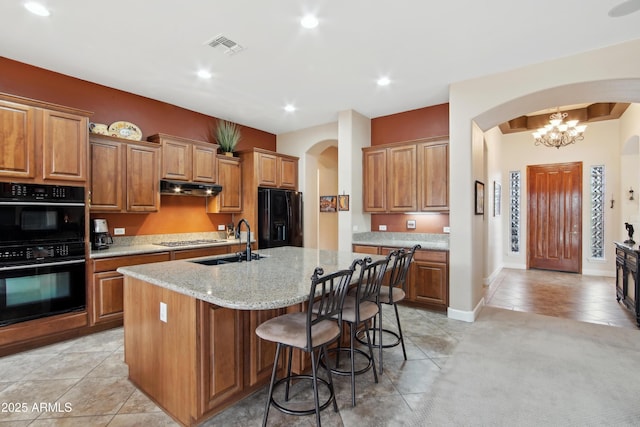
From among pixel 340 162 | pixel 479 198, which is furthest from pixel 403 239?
pixel 340 162

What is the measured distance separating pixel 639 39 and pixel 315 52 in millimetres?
2992

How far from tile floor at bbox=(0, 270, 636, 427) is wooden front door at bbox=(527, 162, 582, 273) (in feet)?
10.2

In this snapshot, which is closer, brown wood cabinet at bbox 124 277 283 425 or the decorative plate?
brown wood cabinet at bbox 124 277 283 425

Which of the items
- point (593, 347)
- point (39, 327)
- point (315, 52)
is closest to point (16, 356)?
point (39, 327)

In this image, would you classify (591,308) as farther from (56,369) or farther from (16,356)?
(16,356)

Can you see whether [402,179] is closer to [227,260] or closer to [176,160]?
[227,260]

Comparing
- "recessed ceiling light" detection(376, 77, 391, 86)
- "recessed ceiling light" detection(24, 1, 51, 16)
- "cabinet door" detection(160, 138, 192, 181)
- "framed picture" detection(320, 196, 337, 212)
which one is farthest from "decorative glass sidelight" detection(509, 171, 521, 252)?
"recessed ceiling light" detection(24, 1, 51, 16)

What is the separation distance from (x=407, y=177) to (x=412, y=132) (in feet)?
2.61

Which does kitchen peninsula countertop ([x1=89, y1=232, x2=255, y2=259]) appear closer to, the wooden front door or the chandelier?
the chandelier

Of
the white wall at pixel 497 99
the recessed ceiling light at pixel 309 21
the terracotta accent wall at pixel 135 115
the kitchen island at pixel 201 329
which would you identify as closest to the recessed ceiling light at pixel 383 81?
the white wall at pixel 497 99

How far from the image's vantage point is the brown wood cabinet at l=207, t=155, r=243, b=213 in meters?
5.04

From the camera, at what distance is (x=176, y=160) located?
14.5ft

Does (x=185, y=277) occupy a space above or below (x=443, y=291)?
above

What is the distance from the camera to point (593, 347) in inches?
123
